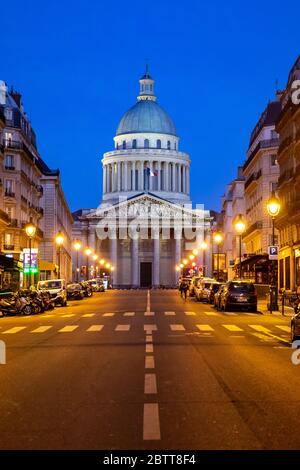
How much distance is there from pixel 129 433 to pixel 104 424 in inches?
25.3

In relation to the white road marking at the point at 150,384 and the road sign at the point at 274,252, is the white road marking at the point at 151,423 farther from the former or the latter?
the road sign at the point at 274,252

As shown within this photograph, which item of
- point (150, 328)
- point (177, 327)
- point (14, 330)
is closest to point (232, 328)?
point (177, 327)

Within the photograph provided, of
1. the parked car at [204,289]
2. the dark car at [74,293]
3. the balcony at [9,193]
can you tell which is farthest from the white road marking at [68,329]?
the balcony at [9,193]

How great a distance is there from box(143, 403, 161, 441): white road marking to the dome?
182m

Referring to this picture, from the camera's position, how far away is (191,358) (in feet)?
61.3

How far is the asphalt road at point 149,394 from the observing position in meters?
9.20

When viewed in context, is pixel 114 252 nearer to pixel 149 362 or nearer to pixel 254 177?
pixel 254 177

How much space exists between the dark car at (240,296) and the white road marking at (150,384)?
1221 inches

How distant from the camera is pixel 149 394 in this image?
41.4ft

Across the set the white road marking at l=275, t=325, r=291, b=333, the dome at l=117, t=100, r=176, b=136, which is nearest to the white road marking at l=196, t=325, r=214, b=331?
the white road marking at l=275, t=325, r=291, b=333
